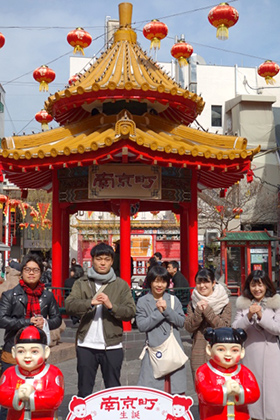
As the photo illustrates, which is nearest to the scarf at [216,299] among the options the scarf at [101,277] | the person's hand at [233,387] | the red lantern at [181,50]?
the scarf at [101,277]

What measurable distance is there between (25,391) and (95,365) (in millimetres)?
1121

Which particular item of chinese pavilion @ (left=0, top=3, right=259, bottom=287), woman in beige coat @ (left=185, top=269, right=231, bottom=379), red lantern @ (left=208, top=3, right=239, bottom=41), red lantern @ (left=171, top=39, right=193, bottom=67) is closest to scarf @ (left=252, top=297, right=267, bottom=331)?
woman in beige coat @ (left=185, top=269, right=231, bottom=379)

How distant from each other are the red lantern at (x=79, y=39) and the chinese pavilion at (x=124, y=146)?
0.90 meters

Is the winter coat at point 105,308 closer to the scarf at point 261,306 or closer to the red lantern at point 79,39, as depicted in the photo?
the scarf at point 261,306

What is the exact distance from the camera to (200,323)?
445 cm

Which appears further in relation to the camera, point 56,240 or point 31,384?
point 56,240

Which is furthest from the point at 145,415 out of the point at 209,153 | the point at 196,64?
the point at 196,64

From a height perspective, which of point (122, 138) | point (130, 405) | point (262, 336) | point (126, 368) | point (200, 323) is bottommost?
point (126, 368)

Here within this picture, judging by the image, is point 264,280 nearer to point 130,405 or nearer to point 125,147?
point 130,405

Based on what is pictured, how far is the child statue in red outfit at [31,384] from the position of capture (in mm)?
3334

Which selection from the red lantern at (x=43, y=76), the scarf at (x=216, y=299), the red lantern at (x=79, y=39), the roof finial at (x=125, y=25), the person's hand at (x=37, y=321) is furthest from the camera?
the red lantern at (x=43, y=76)

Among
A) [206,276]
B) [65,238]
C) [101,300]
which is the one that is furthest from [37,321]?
[65,238]

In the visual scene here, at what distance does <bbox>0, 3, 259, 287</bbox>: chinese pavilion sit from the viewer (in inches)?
329

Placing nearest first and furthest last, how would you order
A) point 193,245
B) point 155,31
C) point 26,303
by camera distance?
1. point 26,303
2. point 193,245
3. point 155,31
